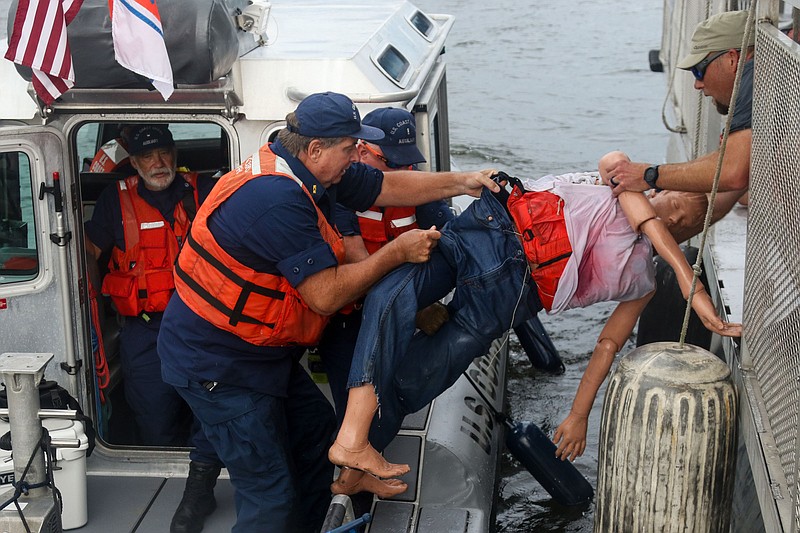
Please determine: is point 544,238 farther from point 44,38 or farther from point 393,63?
point 44,38

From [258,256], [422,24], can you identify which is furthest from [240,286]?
[422,24]

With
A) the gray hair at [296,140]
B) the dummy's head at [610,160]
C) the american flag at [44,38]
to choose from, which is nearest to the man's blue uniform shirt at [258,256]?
the gray hair at [296,140]

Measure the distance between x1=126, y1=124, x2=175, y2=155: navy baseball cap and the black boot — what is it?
59.2 inches

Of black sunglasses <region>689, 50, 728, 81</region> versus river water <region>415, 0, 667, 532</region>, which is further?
river water <region>415, 0, 667, 532</region>

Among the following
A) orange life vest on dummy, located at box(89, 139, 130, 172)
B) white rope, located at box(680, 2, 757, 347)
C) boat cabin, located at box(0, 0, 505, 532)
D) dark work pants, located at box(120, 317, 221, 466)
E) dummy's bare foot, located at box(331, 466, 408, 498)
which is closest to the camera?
white rope, located at box(680, 2, 757, 347)

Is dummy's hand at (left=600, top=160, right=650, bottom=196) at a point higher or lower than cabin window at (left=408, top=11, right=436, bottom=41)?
lower

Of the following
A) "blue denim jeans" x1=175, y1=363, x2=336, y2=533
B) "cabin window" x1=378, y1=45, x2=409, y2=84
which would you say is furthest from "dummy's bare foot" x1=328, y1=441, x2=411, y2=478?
"cabin window" x1=378, y1=45, x2=409, y2=84

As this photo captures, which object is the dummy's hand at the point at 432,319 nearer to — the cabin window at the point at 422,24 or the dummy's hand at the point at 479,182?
the dummy's hand at the point at 479,182

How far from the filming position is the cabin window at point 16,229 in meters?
4.57

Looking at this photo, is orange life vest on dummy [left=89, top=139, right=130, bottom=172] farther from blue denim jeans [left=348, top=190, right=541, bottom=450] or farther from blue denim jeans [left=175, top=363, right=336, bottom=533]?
blue denim jeans [left=348, top=190, right=541, bottom=450]

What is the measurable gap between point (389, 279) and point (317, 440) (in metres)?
0.86

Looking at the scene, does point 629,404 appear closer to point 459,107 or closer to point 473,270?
point 473,270

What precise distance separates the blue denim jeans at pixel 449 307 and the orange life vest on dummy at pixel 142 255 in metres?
1.51

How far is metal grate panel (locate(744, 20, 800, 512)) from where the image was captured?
2883 millimetres
